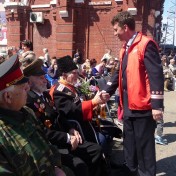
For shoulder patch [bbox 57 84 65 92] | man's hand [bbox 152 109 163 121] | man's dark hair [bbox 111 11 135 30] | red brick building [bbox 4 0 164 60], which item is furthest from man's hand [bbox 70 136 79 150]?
red brick building [bbox 4 0 164 60]

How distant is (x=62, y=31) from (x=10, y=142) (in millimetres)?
13505

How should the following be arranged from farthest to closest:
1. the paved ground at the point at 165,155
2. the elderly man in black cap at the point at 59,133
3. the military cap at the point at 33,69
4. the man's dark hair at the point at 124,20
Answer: the paved ground at the point at 165,155 < the man's dark hair at the point at 124,20 < the military cap at the point at 33,69 < the elderly man in black cap at the point at 59,133

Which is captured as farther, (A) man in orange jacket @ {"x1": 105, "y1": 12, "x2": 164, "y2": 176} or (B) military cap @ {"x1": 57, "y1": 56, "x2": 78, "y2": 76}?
(B) military cap @ {"x1": 57, "y1": 56, "x2": 78, "y2": 76}

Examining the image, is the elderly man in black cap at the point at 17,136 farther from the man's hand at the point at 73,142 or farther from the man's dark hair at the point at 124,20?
the man's dark hair at the point at 124,20

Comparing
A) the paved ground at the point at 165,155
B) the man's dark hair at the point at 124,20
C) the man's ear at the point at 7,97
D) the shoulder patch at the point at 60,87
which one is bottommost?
the paved ground at the point at 165,155

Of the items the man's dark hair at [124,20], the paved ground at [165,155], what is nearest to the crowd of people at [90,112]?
the man's dark hair at [124,20]

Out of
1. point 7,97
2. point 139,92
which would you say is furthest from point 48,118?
point 7,97

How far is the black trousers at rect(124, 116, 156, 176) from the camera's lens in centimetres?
368

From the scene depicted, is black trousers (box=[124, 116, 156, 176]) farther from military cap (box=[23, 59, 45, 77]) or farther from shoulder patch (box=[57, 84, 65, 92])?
military cap (box=[23, 59, 45, 77])

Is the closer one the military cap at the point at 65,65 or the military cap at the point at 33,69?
the military cap at the point at 33,69

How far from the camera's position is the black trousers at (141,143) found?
368 centimetres

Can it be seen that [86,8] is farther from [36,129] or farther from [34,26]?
[36,129]

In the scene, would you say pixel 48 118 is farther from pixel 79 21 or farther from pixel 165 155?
pixel 79 21

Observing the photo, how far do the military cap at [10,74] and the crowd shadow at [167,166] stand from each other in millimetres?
2896
